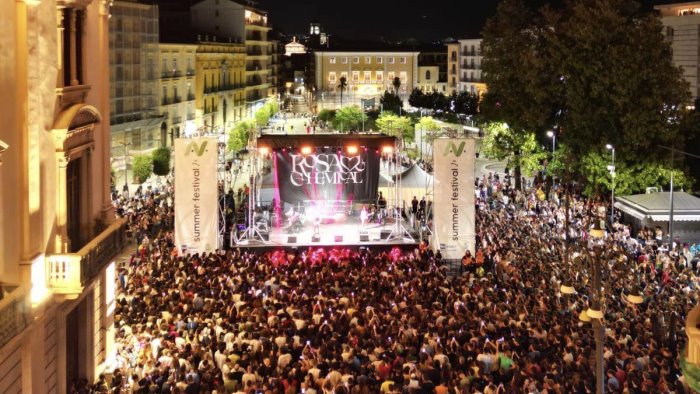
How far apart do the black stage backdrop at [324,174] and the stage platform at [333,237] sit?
131 cm

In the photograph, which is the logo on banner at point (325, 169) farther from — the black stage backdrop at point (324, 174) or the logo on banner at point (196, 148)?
the logo on banner at point (196, 148)

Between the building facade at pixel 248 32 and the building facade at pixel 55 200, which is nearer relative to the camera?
the building facade at pixel 55 200

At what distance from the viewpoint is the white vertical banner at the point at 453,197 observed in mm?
28047

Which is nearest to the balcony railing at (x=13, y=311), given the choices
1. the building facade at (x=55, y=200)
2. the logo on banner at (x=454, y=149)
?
the building facade at (x=55, y=200)

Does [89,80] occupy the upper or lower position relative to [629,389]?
upper

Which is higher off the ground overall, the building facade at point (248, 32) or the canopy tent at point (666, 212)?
the building facade at point (248, 32)

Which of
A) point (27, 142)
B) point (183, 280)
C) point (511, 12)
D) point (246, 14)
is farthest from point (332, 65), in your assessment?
point (27, 142)

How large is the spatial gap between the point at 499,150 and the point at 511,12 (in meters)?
7.39

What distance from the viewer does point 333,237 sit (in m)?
30.6

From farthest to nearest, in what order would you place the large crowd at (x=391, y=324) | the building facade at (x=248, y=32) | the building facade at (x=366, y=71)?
the building facade at (x=366, y=71)
the building facade at (x=248, y=32)
the large crowd at (x=391, y=324)

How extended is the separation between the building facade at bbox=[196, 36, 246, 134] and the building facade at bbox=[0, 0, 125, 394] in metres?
54.6

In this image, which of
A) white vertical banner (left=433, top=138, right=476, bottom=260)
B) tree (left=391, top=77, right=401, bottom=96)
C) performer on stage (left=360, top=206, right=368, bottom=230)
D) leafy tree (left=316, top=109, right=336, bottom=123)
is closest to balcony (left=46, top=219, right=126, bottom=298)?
white vertical banner (left=433, top=138, right=476, bottom=260)

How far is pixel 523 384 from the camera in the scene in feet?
46.9

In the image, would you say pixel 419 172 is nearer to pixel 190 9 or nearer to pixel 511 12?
pixel 511 12
